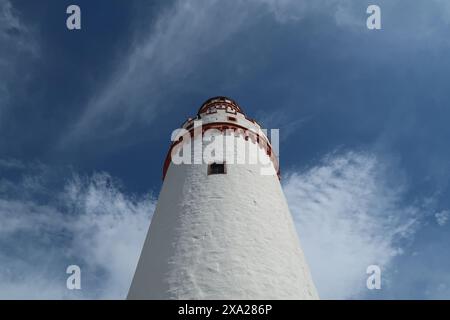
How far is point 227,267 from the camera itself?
9203 mm

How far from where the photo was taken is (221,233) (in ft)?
33.0

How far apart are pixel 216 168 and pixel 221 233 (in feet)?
9.82

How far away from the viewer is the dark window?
1246cm

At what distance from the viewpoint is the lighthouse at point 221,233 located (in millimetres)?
9039

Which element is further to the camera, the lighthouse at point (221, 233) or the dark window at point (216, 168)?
the dark window at point (216, 168)

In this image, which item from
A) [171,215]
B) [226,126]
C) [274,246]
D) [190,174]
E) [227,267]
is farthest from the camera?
[226,126]

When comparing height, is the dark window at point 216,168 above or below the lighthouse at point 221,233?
above

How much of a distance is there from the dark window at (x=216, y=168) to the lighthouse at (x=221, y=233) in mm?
30

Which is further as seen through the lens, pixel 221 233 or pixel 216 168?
pixel 216 168
